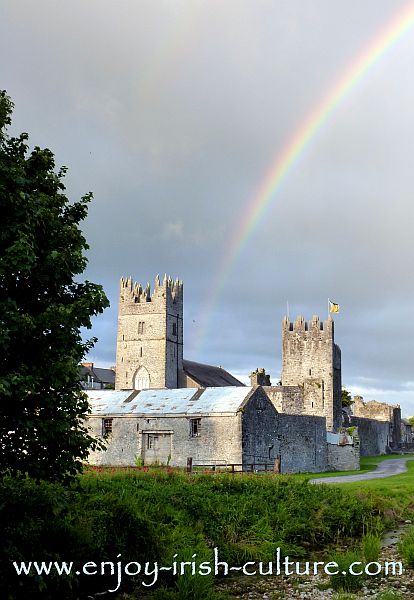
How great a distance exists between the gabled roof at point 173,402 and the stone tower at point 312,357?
1198 inches

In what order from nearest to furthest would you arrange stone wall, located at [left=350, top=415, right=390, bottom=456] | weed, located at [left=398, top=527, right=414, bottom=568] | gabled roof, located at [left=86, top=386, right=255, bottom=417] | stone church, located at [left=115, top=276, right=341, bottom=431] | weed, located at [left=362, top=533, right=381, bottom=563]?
weed, located at [left=398, top=527, right=414, bottom=568]
weed, located at [left=362, top=533, right=381, bottom=563]
gabled roof, located at [left=86, top=386, right=255, bottom=417]
stone wall, located at [left=350, top=415, right=390, bottom=456]
stone church, located at [left=115, top=276, right=341, bottom=431]

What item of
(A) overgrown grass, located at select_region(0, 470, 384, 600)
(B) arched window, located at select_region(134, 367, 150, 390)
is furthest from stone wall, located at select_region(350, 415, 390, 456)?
(A) overgrown grass, located at select_region(0, 470, 384, 600)

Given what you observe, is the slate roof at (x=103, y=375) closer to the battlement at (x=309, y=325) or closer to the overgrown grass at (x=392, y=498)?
the battlement at (x=309, y=325)

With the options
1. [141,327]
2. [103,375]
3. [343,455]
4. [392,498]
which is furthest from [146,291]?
[392,498]

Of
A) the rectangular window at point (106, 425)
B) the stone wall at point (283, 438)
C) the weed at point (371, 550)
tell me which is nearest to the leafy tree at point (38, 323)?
the weed at point (371, 550)

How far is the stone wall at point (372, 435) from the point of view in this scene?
71.5 m

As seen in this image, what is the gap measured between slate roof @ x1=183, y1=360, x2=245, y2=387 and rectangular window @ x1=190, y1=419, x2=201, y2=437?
139 feet

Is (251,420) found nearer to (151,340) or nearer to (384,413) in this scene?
(151,340)

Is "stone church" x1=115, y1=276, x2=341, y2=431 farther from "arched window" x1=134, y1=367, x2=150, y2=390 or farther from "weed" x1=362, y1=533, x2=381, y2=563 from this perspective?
"weed" x1=362, y1=533, x2=381, y2=563

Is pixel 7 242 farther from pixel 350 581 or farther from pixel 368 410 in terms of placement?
pixel 368 410

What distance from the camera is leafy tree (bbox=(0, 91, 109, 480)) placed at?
418 inches

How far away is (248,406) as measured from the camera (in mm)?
42938

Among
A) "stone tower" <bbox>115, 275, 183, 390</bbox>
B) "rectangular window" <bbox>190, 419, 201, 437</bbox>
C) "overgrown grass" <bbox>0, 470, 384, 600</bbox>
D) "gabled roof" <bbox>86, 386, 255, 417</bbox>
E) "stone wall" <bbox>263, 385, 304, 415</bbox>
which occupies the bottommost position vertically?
"overgrown grass" <bbox>0, 470, 384, 600</bbox>

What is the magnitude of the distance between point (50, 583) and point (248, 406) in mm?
31353
